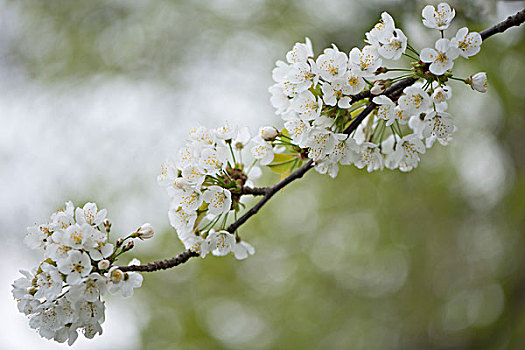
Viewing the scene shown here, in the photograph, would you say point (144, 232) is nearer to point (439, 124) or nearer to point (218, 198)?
point (218, 198)

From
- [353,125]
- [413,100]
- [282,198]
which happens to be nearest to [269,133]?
[353,125]

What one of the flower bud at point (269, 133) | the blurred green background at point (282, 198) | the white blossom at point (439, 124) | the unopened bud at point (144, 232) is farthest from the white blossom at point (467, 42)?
the blurred green background at point (282, 198)

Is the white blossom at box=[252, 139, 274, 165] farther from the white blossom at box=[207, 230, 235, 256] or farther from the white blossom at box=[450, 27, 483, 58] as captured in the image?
the white blossom at box=[450, 27, 483, 58]

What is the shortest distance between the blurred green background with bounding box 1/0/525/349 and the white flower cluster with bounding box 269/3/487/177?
3.42m

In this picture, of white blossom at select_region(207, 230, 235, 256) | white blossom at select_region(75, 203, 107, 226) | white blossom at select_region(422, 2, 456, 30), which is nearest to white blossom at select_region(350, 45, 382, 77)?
white blossom at select_region(422, 2, 456, 30)

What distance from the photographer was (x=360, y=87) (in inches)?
31.5

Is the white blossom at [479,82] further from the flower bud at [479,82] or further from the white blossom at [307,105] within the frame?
the white blossom at [307,105]

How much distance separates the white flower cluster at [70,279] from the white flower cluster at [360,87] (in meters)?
0.35

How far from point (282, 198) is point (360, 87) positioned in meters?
4.42

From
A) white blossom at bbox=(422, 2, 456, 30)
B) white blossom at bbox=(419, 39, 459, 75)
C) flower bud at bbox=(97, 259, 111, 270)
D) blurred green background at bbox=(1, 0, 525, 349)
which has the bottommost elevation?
blurred green background at bbox=(1, 0, 525, 349)

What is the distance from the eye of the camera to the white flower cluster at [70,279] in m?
0.72

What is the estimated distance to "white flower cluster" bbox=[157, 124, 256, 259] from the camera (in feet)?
2.76

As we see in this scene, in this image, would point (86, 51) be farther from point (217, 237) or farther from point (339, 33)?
point (217, 237)

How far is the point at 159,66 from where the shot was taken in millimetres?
4820
